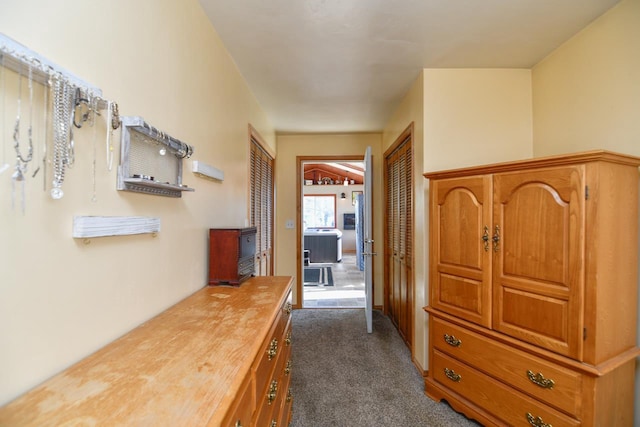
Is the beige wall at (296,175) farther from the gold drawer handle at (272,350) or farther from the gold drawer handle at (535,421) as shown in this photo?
the gold drawer handle at (272,350)

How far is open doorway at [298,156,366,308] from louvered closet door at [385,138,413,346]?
752mm

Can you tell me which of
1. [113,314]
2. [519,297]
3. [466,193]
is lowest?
[519,297]

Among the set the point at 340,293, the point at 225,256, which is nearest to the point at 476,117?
the point at 225,256

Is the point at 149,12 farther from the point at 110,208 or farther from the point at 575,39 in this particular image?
the point at 575,39

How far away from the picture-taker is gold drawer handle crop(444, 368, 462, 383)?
187 centimetres

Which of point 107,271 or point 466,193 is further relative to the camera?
point 466,193

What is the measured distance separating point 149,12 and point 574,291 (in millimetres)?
2278

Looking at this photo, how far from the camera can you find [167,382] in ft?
2.29

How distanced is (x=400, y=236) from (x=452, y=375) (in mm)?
1521

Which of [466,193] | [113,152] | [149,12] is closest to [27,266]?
[113,152]

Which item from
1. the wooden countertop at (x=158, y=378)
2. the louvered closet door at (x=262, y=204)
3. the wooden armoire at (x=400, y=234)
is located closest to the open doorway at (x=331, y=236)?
the louvered closet door at (x=262, y=204)

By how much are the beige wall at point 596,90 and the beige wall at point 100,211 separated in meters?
2.38

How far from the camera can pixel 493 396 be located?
5.47 feet

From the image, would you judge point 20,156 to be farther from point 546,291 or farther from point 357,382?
point 357,382
